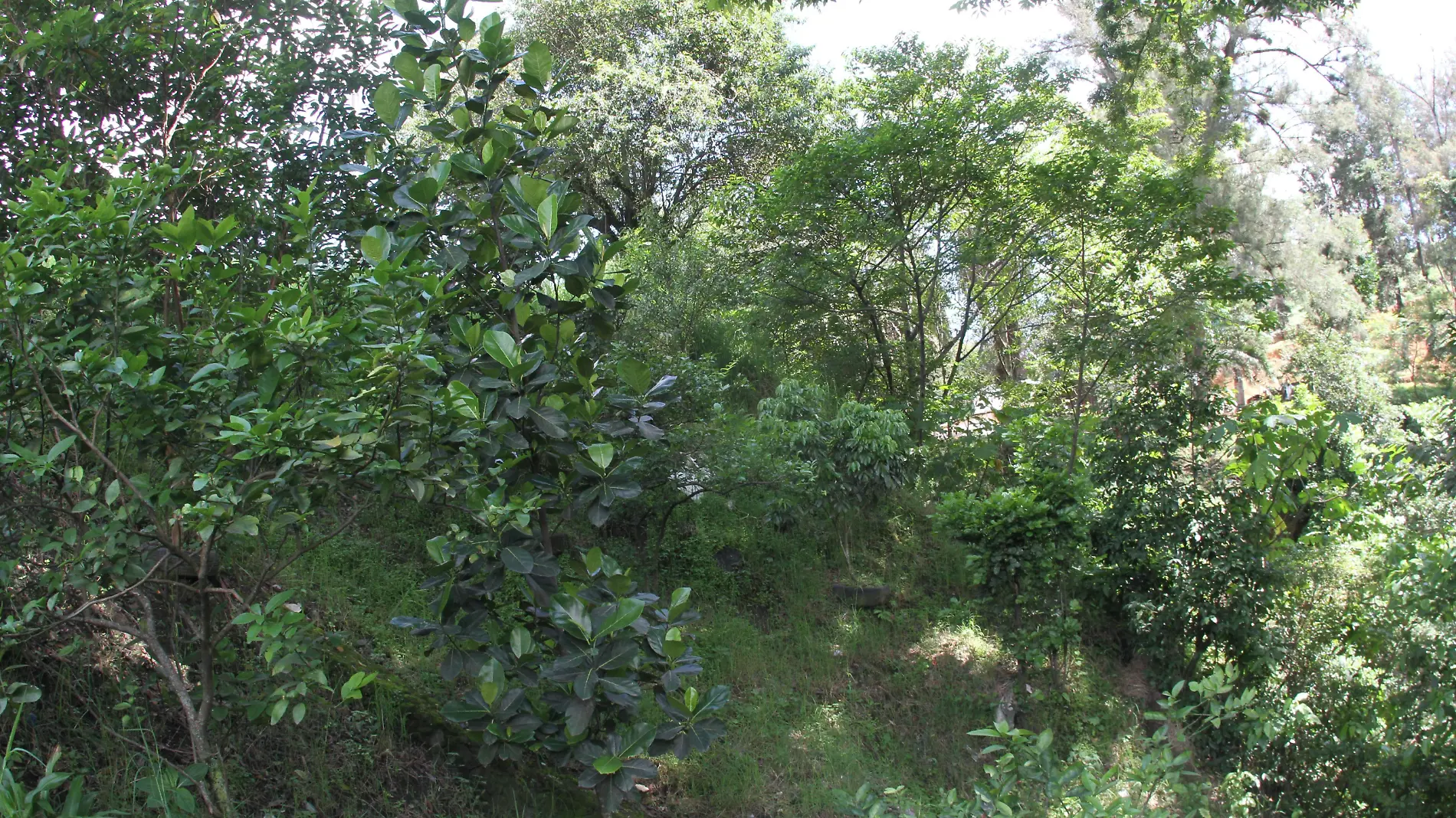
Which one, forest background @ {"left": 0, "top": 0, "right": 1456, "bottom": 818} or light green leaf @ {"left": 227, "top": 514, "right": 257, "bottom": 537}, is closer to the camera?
light green leaf @ {"left": 227, "top": 514, "right": 257, "bottom": 537}

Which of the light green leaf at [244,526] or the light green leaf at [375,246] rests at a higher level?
the light green leaf at [375,246]

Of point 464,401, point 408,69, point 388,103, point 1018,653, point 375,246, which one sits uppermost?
point 408,69

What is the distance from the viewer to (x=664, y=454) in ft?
21.0

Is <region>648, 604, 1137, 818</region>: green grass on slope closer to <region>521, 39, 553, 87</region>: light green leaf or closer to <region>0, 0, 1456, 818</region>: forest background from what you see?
<region>0, 0, 1456, 818</region>: forest background

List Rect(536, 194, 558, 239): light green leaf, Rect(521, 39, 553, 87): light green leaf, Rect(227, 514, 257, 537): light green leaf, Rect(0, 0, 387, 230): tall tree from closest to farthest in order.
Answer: Rect(227, 514, 257, 537): light green leaf < Rect(536, 194, 558, 239): light green leaf < Rect(521, 39, 553, 87): light green leaf < Rect(0, 0, 387, 230): tall tree

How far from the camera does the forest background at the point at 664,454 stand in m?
2.47

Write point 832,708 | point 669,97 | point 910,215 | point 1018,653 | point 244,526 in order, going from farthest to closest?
point 669,97, point 910,215, point 1018,653, point 832,708, point 244,526

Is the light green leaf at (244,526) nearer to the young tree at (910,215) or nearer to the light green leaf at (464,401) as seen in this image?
the light green leaf at (464,401)

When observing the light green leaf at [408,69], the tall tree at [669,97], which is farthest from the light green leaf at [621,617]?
the tall tree at [669,97]

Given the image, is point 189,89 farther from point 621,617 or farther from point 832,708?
point 832,708

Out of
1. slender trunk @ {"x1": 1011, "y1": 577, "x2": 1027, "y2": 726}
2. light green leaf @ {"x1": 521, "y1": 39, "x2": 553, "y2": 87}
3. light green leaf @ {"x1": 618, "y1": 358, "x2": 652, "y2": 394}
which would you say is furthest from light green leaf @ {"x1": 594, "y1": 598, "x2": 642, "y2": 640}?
slender trunk @ {"x1": 1011, "y1": 577, "x2": 1027, "y2": 726}

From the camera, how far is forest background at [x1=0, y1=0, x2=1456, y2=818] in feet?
8.09

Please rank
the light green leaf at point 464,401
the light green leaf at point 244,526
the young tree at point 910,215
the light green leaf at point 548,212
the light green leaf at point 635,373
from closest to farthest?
the light green leaf at point 244,526 → the light green leaf at point 464,401 → the light green leaf at point 548,212 → the light green leaf at point 635,373 → the young tree at point 910,215

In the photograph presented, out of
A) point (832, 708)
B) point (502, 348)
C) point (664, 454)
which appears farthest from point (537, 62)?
point (832, 708)
